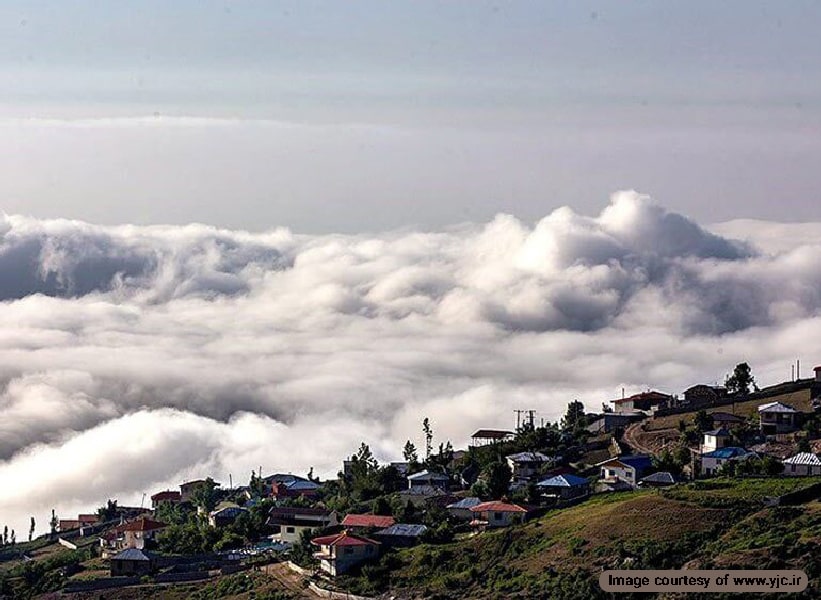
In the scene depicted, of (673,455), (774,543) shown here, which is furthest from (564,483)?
(774,543)

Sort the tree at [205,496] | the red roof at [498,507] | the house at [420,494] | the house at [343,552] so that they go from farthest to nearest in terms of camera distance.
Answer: the tree at [205,496], the house at [420,494], the red roof at [498,507], the house at [343,552]

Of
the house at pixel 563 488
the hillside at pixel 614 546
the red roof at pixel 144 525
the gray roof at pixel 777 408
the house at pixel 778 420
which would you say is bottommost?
the hillside at pixel 614 546

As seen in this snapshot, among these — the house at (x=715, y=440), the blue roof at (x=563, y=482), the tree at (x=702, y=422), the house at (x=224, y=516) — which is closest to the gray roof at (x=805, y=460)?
the house at (x=715, y=440)

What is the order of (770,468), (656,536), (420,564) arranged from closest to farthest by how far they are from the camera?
(656,536)
(420,564)
(770,468)

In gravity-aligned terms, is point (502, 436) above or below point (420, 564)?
above

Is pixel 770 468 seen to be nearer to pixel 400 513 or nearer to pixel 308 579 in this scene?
pixel 400 513

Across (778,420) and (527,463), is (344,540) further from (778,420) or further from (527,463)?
(778,420)

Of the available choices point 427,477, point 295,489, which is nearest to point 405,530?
point 427,477

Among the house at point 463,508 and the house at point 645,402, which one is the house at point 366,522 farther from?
the house at point 645,402
